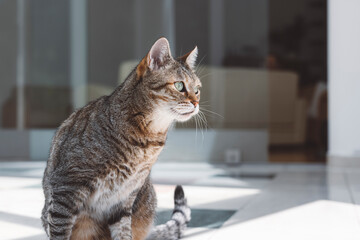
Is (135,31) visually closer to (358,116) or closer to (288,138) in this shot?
(288,138)

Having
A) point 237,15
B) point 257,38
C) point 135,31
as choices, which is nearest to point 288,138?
point 257,38

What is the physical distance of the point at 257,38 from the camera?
4.32 metres

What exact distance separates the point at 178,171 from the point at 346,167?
1457mm

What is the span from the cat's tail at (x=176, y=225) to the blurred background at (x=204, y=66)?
2643mm

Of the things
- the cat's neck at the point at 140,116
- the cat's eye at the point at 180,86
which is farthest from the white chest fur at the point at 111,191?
the cat's eye at the point at 180,86

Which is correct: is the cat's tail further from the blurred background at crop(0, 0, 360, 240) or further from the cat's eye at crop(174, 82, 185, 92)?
the blurred background at crop(0, 0, 360, 240)

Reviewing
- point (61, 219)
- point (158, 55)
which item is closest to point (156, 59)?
point (158, 55)

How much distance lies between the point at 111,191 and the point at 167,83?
37 cm

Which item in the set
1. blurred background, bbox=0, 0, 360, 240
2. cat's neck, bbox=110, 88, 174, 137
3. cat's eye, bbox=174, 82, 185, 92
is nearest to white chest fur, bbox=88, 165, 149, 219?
cat's neck, bbox=110, 88, 174, 137

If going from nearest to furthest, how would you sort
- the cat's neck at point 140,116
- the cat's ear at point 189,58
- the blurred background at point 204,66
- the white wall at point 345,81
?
the cat's neck at point 140,116
the cat's ear at point 189,58
the white wall at point 345,81
the blurred background at point 204,66

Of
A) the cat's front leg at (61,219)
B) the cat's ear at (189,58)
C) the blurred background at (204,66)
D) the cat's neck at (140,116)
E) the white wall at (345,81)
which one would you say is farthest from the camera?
the blurred background at (204,66)

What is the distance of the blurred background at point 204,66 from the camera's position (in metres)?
4.27

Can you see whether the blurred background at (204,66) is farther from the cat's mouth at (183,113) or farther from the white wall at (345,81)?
the cat's mouth at (183,113)

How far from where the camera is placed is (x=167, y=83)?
1.40 m
